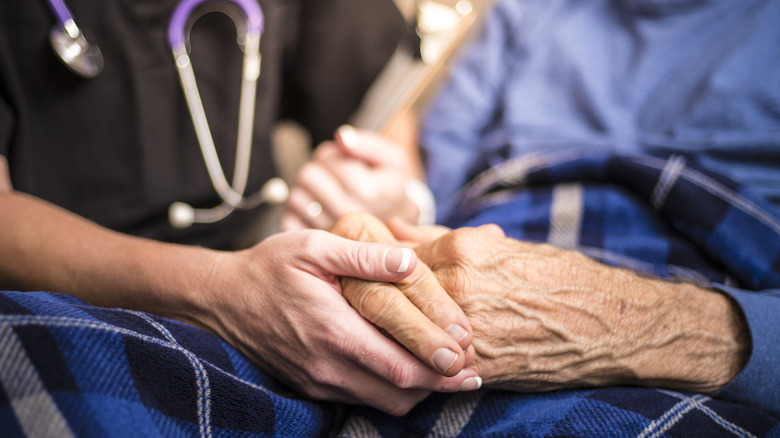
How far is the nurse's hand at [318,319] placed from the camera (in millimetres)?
475

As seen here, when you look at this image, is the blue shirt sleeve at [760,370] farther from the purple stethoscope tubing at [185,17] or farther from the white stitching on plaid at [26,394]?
the purple stethoscope tubing at [185,17]

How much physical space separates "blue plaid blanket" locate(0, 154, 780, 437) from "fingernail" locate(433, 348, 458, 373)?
135 millimetres

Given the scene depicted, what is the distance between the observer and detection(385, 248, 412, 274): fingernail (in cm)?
47

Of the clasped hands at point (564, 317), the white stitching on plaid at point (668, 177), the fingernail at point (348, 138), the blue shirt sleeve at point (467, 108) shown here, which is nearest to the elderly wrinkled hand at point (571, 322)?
the clasped hands at point (564, 317)

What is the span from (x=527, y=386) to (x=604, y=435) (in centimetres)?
10

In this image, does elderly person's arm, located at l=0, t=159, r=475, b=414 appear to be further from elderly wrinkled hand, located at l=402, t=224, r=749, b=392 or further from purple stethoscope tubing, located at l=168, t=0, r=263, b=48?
purple stethoscope tubing, located at l=168, t=0, r=263, b=48

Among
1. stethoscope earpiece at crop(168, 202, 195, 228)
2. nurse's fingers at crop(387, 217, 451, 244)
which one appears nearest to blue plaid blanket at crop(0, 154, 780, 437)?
nurse's fingers at crop(387, 217, 451, 244)

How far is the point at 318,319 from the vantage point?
0.48 m

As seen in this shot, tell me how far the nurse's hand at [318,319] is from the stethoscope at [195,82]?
0.39m

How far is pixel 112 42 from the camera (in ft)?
2.47

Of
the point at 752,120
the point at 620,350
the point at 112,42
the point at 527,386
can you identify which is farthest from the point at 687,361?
the point at 112,42

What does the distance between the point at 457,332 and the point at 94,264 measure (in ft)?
1.49

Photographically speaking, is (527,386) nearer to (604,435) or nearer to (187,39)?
(604,435)

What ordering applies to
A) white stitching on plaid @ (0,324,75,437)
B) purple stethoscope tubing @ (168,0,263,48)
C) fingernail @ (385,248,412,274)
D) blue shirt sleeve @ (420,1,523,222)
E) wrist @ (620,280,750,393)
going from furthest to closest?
1. blue shirt sleeve @ (420,1,523,222)
2. purple stethoscope tubing @ (168,0,263,48)
3. wrist @ (620,280,750,393)
4. fingernail @ (385,248,412,274)
5. white stitching on plaid @ (0,324,75,437)
